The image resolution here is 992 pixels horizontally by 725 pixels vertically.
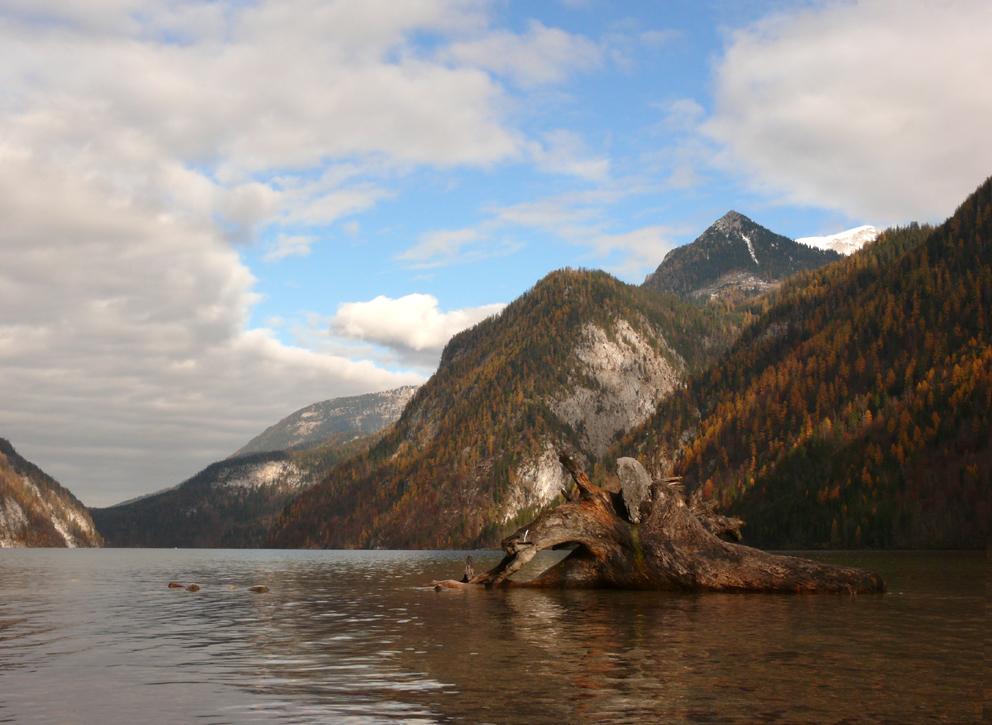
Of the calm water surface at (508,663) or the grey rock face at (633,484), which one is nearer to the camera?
the calm water surface at (508,663)

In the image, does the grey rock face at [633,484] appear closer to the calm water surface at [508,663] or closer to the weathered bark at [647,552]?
the weathered bark at [647,552]

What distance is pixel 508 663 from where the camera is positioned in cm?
1841

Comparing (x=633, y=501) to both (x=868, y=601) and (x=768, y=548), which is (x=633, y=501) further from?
(x=768, y=548)

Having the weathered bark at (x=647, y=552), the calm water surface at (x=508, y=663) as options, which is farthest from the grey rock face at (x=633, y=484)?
the calm water surface at (x=508, y=663)

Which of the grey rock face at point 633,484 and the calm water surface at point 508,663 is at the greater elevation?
the grey rock face at point 633,484

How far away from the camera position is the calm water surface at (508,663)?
44.6 feet

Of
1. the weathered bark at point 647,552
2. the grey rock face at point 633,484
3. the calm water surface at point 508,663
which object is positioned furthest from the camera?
the grey rock face at point 633,484

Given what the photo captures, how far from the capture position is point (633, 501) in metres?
43.8

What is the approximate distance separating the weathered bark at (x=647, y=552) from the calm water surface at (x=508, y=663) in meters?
4.32

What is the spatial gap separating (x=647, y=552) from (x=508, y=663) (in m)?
24.0

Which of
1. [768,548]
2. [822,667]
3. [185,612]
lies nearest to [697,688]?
[822,667]

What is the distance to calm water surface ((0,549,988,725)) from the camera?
13.6m

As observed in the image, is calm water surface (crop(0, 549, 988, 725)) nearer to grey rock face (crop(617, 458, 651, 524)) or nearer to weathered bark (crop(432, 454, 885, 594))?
weathered bark (crop(432, 454, 885, 594))

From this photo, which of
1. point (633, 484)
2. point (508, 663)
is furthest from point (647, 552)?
point (508, 663)
